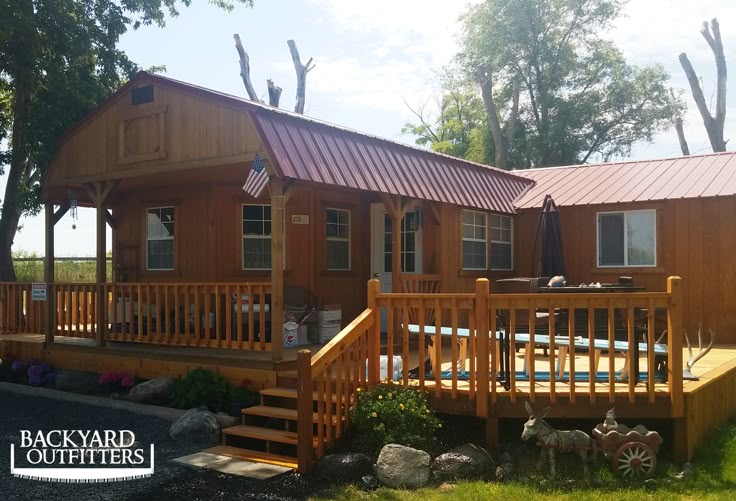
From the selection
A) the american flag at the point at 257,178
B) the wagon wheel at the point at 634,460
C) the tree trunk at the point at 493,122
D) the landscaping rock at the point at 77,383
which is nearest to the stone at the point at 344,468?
the wagon wheel at the point at 634,460

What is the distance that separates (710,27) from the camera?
77.6 feet

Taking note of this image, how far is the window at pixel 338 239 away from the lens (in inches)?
416

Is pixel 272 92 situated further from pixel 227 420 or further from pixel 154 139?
pixel 227 420

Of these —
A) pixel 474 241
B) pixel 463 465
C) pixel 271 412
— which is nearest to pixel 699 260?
pixel 474 241

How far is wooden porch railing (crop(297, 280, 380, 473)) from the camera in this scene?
5.66 m

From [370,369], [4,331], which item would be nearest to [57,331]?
[4,331]

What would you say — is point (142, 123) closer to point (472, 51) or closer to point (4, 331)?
point (4, 331)

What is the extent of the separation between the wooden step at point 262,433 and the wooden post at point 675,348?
3.17 meters

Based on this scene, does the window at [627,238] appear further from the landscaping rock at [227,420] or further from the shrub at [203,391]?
the landscaping rock at [227,420]

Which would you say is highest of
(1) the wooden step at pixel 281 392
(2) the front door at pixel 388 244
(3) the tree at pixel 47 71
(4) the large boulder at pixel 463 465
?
(3) the tree at pixel 47 71

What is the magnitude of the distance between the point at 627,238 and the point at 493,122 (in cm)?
1728

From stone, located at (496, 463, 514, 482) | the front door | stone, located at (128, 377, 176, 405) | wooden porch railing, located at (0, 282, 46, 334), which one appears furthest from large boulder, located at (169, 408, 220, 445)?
wooden porch railing, located at (0, 282, 46, 334)

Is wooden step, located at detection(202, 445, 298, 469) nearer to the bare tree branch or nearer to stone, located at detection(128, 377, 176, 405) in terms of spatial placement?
stone, located at detection(128, 377, 176, 405)

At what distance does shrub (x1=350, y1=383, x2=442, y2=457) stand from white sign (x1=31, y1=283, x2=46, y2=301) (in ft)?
19.8
